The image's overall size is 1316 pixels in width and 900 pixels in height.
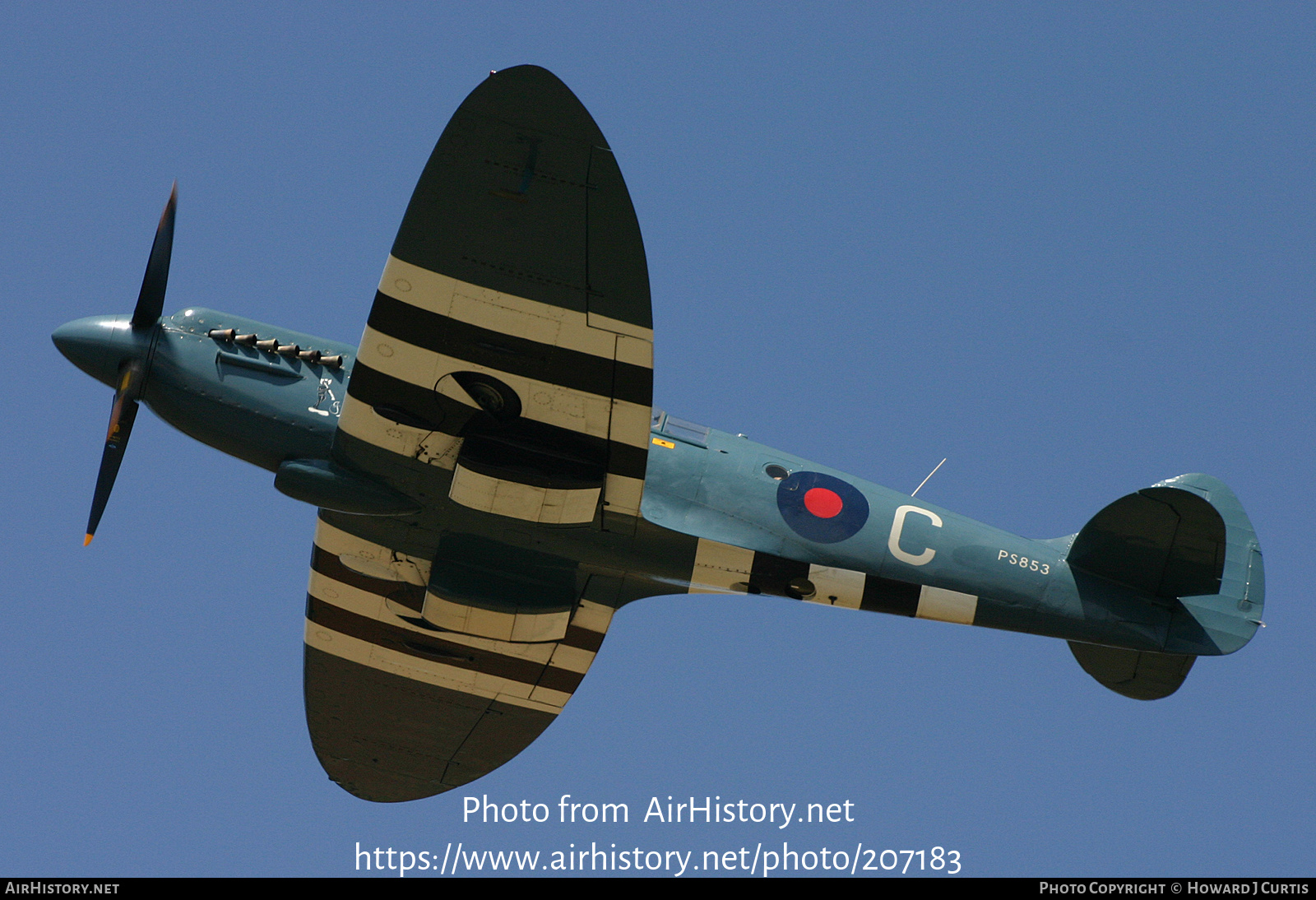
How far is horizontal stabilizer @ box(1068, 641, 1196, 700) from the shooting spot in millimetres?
13039

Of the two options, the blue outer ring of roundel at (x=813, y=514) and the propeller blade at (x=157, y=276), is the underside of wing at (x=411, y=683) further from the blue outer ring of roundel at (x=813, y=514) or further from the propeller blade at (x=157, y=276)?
the propeller blade at (x=157, y=276)

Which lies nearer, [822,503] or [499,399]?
[499,399]

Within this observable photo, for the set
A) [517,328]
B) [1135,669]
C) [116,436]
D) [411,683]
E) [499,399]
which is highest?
[517,328]

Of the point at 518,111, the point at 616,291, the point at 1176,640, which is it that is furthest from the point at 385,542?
the point at 1176,640

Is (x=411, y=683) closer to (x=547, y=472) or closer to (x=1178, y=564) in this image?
(x=547, y=472)

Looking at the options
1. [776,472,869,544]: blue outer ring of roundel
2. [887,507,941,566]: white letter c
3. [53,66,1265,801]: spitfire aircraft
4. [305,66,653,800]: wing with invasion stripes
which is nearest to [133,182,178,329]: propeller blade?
[53,66,1265,801]: spitfire aircraft

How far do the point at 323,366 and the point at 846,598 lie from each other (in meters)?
4.99

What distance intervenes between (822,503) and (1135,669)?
366 centimetres

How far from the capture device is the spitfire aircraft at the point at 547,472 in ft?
33.4

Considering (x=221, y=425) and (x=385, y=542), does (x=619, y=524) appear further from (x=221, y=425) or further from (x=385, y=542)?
(x=221, y=425)

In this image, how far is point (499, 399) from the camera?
432 inches

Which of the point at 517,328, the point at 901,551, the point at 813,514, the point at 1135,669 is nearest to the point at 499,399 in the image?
the point at 517,328

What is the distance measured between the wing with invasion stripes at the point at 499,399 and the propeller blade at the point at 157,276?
6.93 ft

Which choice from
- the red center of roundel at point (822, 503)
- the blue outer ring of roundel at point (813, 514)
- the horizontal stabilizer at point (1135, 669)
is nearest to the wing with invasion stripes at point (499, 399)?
the blue outer ring of roundel at point (813, 514)
